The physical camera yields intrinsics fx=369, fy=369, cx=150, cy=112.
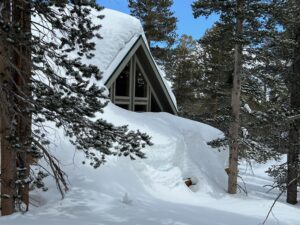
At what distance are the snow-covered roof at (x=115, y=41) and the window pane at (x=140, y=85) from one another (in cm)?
88

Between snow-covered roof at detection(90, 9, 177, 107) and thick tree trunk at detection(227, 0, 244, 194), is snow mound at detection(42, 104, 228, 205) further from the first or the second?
snow-covered roof at detection(90, 9, 177, 107)

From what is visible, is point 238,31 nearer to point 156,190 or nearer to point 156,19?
point 156,190

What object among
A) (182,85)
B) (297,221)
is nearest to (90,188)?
(297,221)

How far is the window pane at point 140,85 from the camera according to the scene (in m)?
16.6

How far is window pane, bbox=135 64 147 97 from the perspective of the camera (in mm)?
16562

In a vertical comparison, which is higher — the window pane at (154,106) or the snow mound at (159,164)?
the window pane at (154,106)

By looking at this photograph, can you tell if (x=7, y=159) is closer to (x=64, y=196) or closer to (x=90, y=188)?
(x=64, y=196)

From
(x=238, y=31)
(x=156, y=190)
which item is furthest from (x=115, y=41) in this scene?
(x=156, y=190)

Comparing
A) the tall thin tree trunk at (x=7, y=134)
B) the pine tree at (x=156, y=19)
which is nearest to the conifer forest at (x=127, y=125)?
the tall thin tree trunk at (x=7, y=134)

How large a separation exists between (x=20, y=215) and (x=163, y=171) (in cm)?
713

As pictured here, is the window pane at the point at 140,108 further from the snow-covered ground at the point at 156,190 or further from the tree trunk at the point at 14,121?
the tree trunk at the point at 14,121

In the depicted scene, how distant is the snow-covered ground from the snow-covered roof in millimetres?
1958

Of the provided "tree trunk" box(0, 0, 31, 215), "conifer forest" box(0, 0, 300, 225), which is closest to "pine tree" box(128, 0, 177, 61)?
"conifer forest" box(0, 0, 300, 225)

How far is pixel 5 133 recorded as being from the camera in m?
6.42
